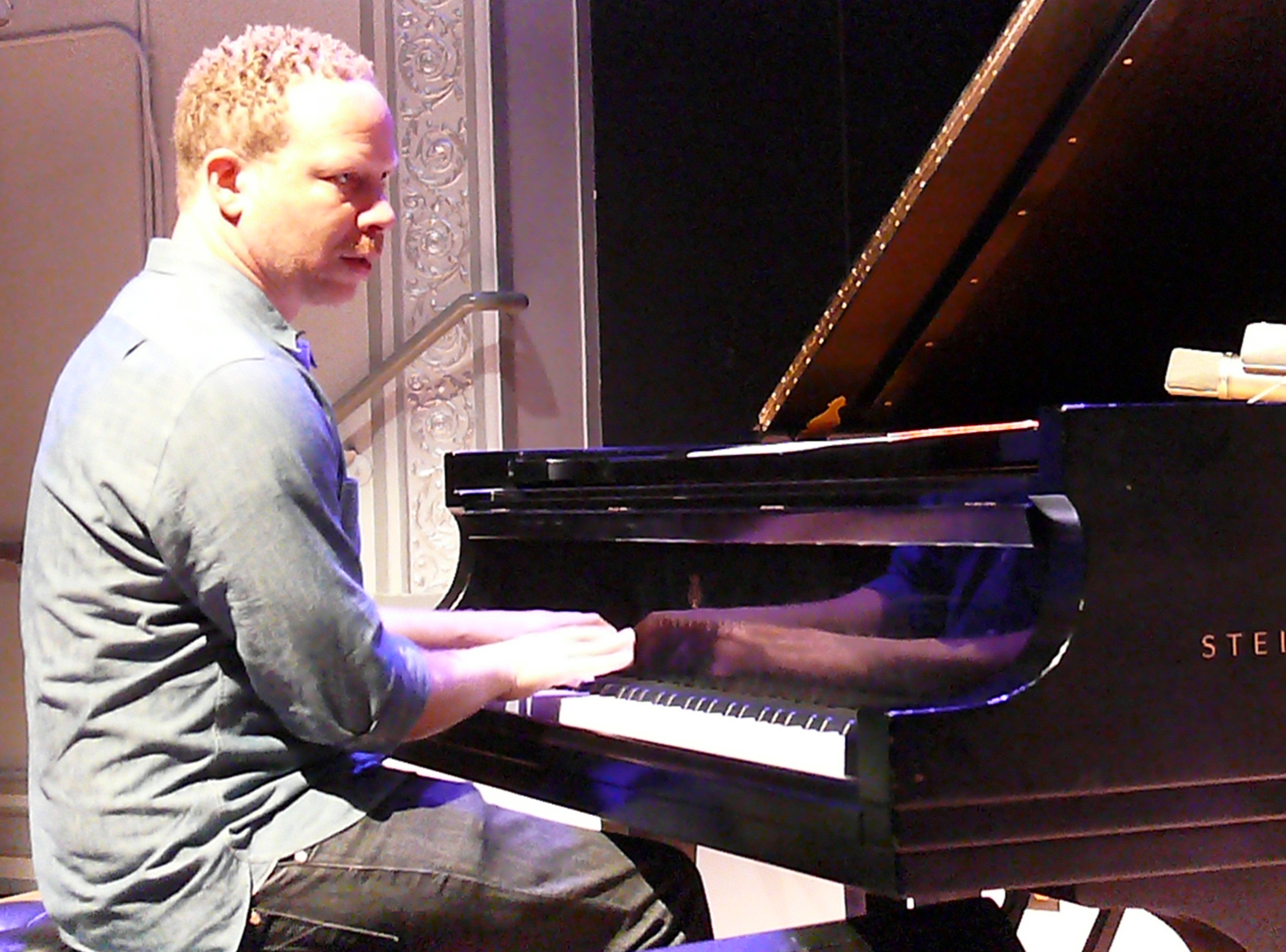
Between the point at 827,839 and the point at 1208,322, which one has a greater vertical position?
the point at 1208,322

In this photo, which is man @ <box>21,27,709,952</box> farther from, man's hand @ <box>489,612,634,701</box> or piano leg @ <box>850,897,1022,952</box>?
piano leg @ <box>850,897,1022,952</box>

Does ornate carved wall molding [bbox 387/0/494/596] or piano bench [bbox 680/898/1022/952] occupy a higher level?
ornate carved wall molding [bbox 387/0/494/596]

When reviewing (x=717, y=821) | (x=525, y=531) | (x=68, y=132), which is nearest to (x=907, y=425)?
(x=525, y=531)

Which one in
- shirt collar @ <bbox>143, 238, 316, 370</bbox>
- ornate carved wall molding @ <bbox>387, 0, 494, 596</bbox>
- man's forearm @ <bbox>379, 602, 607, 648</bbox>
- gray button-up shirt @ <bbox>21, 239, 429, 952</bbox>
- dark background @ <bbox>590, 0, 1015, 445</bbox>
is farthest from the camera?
ornate carved wall molding @ <bbox>387, 0, 494, 596</bbox>

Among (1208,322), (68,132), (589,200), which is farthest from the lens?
(68,132)

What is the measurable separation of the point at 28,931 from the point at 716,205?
8.45 feet

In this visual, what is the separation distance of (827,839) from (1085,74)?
2.97ft

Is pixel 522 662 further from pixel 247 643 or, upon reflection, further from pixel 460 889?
pixel 247 643

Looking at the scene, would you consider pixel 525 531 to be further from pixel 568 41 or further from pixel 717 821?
pixel 568 41

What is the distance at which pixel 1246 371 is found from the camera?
58.6 inches

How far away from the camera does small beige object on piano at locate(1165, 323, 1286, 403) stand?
4.83 feet

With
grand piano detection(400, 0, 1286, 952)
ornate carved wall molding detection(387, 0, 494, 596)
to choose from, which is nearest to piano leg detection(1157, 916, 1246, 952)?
grand piano detection(400, 0, 1286, 952)

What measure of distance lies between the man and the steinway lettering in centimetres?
68

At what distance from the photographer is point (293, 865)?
57.4 inches
